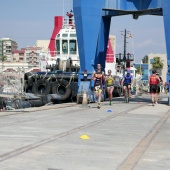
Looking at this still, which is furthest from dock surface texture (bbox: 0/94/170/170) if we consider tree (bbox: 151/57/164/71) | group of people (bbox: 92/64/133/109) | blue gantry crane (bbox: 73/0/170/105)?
tree (bbox: 151/57/164/71)

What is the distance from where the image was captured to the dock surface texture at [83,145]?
6402 mm

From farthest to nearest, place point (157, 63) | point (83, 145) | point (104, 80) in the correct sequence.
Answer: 1. point (157, 63)
2. point (104, 80)
3. point (83, 145)

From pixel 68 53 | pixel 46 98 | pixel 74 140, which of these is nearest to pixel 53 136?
pixel 74 140

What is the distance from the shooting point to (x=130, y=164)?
6461 millimetres

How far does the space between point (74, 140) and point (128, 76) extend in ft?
46.2

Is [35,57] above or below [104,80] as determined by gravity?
above

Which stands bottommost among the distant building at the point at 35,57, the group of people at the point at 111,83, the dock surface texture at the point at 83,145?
the dock surface texture at the point at 83,145

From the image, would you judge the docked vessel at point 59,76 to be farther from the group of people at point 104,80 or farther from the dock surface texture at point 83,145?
the dock surface texture at point 83,145

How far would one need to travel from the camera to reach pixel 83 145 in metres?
8.18

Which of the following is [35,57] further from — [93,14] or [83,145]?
[83,145]

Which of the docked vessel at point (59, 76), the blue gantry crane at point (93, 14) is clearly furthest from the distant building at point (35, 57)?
the blue gantry crane at point (93, 14)

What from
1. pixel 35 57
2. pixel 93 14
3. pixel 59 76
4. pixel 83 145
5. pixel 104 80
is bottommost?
pixel 83 145

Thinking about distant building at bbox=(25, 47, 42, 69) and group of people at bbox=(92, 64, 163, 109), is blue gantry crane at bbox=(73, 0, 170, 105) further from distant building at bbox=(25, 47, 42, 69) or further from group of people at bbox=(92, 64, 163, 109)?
distant building at bbox=(25, 47, 42, 69)

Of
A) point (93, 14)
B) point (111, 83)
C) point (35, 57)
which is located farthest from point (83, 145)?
point (35, 57)
